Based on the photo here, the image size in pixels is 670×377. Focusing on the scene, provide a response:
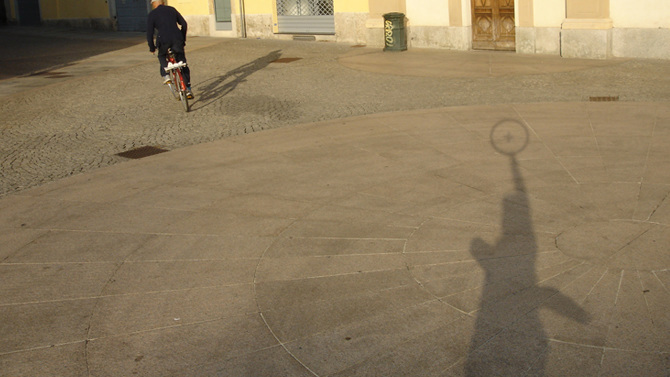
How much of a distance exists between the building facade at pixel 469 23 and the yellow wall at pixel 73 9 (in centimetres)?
548

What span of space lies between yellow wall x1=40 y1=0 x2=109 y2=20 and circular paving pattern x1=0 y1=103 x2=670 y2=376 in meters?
23.8

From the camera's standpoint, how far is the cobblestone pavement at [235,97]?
36.2ft

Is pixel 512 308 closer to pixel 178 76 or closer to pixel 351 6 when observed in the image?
pixel 178 76

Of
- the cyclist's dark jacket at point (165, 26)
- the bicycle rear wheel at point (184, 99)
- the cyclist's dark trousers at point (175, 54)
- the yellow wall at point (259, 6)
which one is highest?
the yellow wall at point (259, 6)

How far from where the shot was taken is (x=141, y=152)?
34.4ft

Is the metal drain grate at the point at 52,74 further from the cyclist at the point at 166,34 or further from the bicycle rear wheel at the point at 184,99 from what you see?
the bicycle rear wheel at the point at 184,99

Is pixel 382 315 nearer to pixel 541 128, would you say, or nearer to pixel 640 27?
pixel 541 128

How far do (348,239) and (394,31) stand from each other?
13.7 m

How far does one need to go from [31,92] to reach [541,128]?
10431 millimetres

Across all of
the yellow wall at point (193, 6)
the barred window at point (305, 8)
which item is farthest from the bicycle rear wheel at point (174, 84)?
the yellow wall at point (193, 6)

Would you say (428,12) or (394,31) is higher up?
(428,12)

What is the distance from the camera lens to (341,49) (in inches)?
814

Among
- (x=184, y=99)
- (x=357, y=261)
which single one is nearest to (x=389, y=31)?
(x=184, y=99)

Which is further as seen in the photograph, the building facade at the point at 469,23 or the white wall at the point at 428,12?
the white wall at the point at 428,12
